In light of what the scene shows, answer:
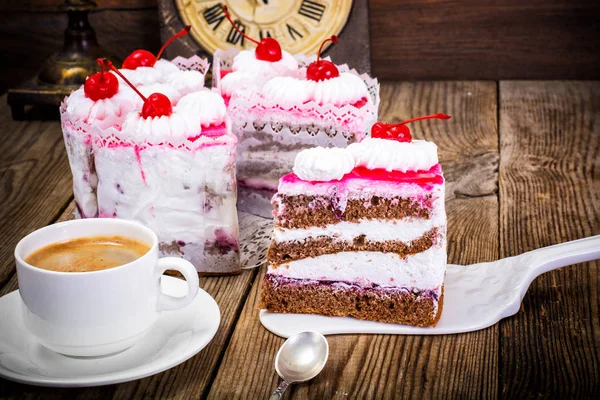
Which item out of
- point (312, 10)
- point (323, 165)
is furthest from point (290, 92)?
point (312, 10)

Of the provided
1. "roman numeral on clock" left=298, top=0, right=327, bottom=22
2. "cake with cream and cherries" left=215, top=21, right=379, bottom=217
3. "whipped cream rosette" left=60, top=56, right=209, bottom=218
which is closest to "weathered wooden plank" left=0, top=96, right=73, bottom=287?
"whipped cream rosette" left=60, top=56, right=209, bottom=218

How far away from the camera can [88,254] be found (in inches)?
61.1

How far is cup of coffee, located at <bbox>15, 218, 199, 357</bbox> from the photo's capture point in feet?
4.68

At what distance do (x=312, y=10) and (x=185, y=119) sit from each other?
4.75ft

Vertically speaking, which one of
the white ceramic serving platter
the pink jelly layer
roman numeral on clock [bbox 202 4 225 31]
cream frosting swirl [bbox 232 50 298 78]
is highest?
the pink jelly layer

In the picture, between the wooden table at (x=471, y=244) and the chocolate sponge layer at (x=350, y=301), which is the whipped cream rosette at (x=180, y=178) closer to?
the wooden table at (x=471, y=244)

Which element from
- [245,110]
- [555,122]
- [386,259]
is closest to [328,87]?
[245,110]

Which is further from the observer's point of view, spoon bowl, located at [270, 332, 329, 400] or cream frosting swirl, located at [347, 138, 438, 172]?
cream frosting swirl, located at [347, 138, 438, 172]

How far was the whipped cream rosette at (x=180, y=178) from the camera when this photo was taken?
1.90 m

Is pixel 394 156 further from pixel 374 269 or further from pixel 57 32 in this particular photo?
pixel 57 32

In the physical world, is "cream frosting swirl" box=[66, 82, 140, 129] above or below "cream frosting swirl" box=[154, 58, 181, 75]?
above

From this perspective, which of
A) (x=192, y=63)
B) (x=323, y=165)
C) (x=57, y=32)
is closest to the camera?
(x=323, y=165)

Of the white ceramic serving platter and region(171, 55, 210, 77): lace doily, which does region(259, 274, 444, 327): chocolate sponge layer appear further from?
region(171, 55, 210, 77): lace doily

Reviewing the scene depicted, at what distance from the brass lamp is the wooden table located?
11cm
